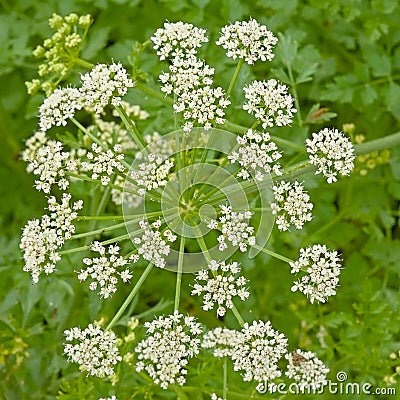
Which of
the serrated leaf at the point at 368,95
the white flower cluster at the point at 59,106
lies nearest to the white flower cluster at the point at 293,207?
the white flower cluster at the point at 59,106

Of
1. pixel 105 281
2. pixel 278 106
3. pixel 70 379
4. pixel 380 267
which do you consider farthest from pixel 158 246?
pixel 380 267

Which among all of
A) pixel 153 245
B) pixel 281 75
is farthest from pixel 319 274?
pixel 281 75

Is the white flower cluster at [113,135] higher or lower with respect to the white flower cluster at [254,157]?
lower

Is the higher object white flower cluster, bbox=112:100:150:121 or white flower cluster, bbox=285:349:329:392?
white flower cluster, bbox=112:100:150:121

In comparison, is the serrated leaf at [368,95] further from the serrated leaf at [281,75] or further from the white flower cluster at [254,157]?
the white flower cluster at [254,157]

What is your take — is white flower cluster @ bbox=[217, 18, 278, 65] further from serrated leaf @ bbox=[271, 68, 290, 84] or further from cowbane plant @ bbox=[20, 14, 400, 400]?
serrated leaf @ bbox=[271, 68, 290, 84]

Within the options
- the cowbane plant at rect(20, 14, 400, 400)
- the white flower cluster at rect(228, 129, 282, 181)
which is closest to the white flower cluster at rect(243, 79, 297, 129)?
the cowbane plant at rect(20, 14, 400, 400)
